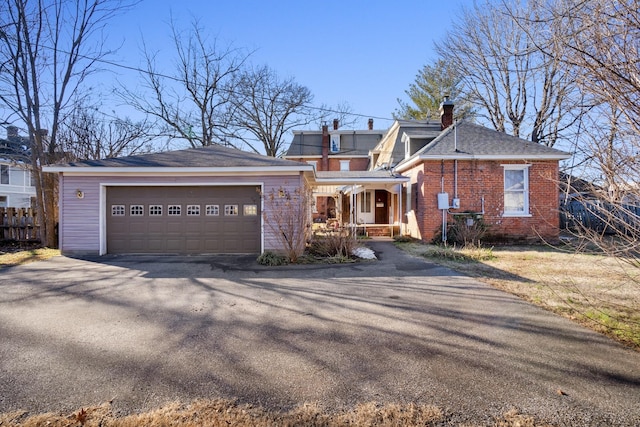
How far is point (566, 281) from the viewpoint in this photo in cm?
738

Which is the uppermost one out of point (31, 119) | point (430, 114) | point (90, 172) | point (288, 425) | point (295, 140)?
point (430, 114)

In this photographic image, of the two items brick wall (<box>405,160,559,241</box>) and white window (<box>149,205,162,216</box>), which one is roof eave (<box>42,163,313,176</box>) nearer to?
white window (<box>149,205,162,216</box>)

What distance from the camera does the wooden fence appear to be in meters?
13.9

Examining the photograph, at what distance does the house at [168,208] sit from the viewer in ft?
36.9

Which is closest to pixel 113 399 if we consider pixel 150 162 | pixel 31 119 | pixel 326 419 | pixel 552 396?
pixel 326 419

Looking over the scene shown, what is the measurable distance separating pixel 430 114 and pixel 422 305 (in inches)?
1101

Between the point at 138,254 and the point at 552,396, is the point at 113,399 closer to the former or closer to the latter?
the point at 552,396

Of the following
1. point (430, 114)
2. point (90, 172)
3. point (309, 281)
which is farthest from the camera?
point (430, 114)

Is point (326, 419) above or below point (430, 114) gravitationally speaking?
below

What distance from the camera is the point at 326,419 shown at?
8.65ft

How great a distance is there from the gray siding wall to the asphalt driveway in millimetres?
4478

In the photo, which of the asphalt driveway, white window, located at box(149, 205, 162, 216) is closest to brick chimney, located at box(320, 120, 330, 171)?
white window, located at box(149, 205, 162, 216)

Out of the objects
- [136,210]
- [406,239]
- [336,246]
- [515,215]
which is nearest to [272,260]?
[336,246]

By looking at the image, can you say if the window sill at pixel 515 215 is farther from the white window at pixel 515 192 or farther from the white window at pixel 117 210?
the white window at pixel 117 210
